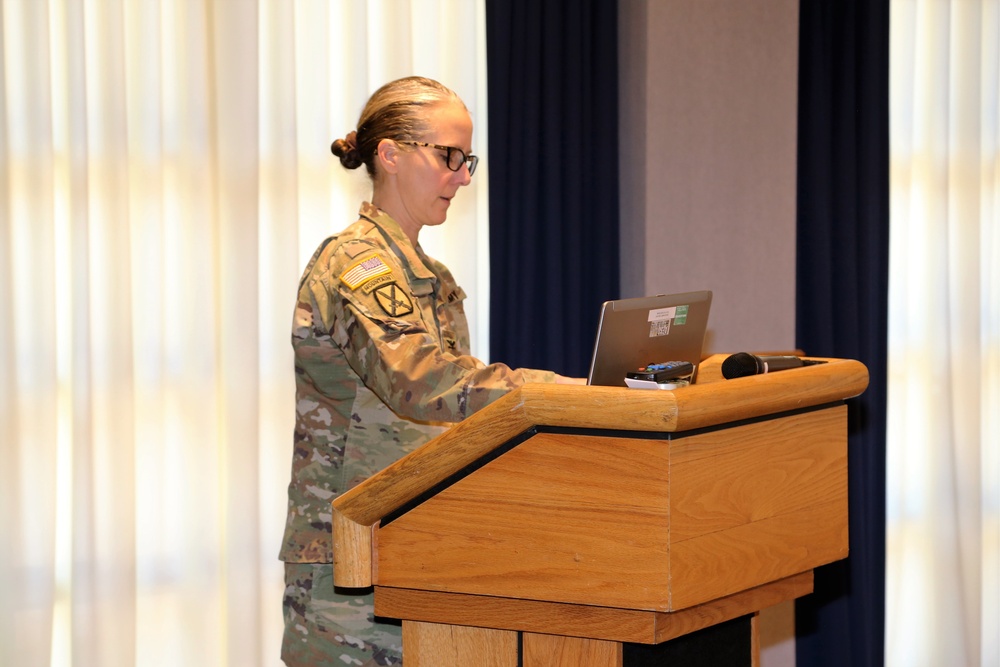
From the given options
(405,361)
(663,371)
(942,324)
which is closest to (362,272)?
(405,361)

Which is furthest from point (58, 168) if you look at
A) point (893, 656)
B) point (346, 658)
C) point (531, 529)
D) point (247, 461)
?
point (893, 656)

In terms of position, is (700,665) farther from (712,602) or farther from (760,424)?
(760,424)

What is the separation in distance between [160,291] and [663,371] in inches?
75.3

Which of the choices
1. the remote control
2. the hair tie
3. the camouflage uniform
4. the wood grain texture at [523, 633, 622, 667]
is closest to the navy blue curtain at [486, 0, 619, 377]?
the hair tie

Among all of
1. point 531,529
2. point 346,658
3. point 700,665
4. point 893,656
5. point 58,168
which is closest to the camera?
point 531,529

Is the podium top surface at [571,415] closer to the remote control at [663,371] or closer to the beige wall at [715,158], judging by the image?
the remote control at [663,371]

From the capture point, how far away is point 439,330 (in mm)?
1979

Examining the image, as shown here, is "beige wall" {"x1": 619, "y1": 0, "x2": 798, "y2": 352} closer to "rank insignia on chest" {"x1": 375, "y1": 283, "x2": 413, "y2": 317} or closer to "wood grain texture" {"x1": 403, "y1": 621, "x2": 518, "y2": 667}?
"rank insignia on chest" {"x1": 375, "y1": 283, "x2": 413, "y2": 317}

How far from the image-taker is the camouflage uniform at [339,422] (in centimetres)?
174

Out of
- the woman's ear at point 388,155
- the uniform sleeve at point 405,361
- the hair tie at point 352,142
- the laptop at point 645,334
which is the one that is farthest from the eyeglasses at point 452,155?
the laptop at point 645,334

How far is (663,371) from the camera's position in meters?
1.38

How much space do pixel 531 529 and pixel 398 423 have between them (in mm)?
613

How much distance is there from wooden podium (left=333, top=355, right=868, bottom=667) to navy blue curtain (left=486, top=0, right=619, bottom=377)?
6.00ft

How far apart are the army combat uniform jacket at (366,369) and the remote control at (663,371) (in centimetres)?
22
